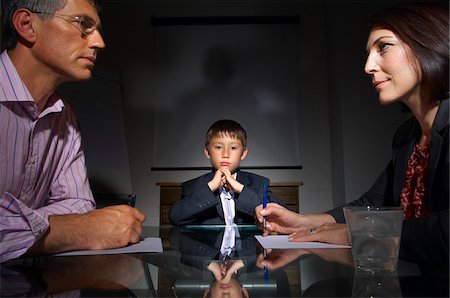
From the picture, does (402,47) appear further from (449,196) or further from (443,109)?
(449,196)

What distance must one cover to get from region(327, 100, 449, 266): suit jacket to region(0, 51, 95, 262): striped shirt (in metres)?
0.65

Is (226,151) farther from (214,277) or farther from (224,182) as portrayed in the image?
(214,277)

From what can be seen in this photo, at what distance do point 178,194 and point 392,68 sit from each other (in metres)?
2.56

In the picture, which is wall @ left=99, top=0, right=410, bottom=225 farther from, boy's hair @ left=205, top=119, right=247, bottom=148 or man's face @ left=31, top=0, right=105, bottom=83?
man's face @ left=31, top=0, right=105, bottom=83

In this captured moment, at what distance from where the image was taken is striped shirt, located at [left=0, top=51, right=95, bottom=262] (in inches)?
28.4

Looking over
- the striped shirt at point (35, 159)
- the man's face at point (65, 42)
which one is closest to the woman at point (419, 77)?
the striped shirt at point (35, 159)

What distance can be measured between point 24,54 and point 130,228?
0.59 meters

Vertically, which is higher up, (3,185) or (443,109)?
(443,109)

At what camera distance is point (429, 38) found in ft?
2.78

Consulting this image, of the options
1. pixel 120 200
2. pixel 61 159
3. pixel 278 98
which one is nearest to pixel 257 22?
pixel 278 98

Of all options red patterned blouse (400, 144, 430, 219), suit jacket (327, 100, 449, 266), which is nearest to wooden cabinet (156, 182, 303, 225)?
suit jacket (327, 100, 449, 266)

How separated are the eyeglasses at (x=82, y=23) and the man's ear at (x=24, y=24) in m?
0.03

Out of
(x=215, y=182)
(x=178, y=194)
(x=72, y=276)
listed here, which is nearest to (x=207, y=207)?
(x=215, y=182)

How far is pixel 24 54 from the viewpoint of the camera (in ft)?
3.41
